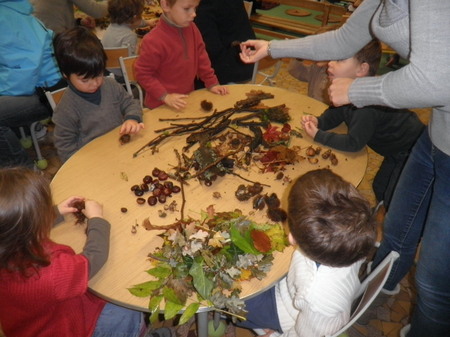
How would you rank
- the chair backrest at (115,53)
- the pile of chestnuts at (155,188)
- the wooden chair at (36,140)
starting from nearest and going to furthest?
the pile of chestnuts at (155,188) → the wooden chair at (36,140) → the chair backrest at (115,53)

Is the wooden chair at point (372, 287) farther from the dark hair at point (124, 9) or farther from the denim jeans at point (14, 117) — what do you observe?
the dark hair at point (124, 9)

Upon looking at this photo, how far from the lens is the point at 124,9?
2939mm

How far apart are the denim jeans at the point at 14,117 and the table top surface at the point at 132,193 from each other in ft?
3.45

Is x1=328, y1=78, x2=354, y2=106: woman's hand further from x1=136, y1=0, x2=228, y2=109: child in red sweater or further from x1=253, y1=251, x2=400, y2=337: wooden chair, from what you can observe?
x1=136, y1=0, x2=228, y2=109: child in red sweater

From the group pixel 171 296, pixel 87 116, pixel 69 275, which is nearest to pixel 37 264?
pixel 69 275

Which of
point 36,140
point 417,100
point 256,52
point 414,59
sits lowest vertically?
point 36,140

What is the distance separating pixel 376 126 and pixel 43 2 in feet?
9.70

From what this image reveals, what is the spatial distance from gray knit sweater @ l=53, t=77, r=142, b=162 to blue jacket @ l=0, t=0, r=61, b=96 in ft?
2.42

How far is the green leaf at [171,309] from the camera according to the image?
101 centimetres

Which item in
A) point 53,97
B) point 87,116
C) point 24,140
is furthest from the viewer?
point 24,140

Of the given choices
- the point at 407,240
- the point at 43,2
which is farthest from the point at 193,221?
the point at 43,2

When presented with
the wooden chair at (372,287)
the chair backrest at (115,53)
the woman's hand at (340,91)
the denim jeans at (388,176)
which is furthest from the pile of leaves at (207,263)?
the chair backrest at (115,53)

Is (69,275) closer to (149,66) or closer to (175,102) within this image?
(175,102)

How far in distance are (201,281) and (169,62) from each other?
64.3 inches
